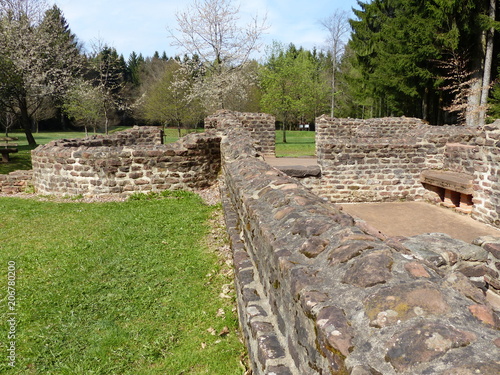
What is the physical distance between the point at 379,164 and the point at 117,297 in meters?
8.01

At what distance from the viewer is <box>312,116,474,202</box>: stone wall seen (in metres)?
9.84

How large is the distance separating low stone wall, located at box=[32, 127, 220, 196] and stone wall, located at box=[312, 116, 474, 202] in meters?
3.35

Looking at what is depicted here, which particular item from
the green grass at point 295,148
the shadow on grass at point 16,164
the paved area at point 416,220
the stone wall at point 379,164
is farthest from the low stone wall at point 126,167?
the green grass at point 295,148

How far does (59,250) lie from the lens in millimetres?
5609

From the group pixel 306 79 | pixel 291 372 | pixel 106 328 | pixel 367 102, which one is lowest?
pixel 106 328

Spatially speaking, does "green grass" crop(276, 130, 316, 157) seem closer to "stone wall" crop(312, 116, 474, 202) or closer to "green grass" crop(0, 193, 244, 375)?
"stone wall" crop(312, 116, 474, 202)

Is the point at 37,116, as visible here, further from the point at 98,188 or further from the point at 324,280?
the point at 324,280

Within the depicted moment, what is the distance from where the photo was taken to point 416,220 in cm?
844

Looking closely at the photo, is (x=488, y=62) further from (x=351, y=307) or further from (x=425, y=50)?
(x=351, y=307)

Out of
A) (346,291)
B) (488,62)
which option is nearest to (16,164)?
Result: (346,291)

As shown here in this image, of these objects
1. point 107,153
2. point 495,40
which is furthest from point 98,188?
point 495,40

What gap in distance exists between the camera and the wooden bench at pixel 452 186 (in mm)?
8500

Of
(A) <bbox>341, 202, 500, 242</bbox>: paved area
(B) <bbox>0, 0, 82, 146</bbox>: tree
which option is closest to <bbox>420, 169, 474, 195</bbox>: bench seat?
(A) <bbox>341, 202, 500, 242</bbox>: paved area

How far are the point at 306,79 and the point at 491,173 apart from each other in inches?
1105
